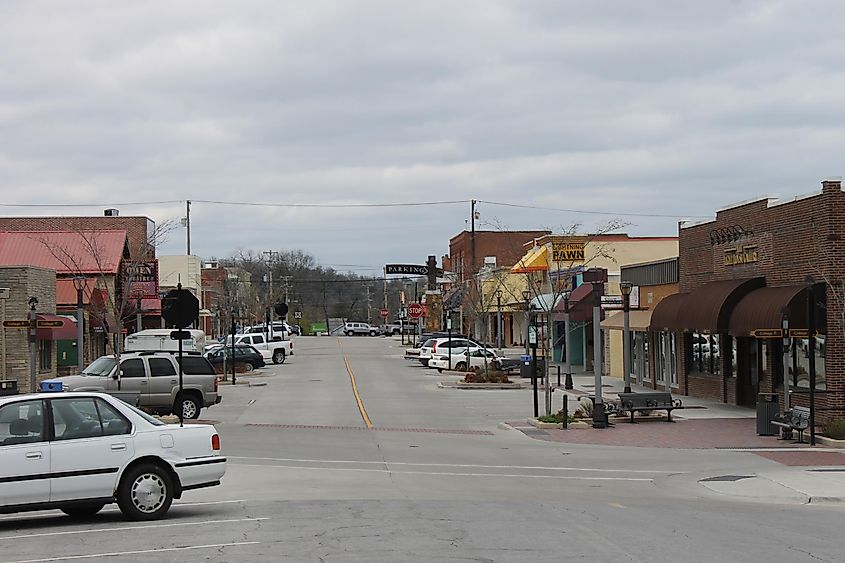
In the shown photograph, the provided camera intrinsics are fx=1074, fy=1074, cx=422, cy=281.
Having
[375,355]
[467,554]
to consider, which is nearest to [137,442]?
[467,554]

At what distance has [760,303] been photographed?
2788cm

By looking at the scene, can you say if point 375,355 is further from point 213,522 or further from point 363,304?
point 363,304

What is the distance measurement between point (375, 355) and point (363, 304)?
342ft

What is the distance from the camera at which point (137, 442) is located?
43.0 ft

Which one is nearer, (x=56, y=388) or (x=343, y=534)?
(x=343, y=534)

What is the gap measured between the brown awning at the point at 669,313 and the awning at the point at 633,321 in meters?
1.82

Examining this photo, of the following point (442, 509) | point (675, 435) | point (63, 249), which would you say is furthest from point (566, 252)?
point (442, 509)

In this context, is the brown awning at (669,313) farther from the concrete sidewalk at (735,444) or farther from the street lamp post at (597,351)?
the street lamp post at (597,351)

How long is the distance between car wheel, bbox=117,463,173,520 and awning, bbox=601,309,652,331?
28.4m

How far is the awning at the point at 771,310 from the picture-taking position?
26078mm

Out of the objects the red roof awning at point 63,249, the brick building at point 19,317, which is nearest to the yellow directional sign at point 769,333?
the brick building at point 19,317

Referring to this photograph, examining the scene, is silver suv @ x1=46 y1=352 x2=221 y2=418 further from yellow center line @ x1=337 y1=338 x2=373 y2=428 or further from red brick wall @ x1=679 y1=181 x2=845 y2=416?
red brick wall @ x1=679 y1=181 x2=845 y2=416

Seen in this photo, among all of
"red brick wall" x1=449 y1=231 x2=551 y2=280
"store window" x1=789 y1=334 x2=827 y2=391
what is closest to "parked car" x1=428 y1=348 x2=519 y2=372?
"store window" x1=789 y1=334 x2=827 y2=391

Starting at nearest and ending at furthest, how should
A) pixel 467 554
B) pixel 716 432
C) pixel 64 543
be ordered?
1. pixel 467 554
2. pixel 64 543
3. pixel 716 432
